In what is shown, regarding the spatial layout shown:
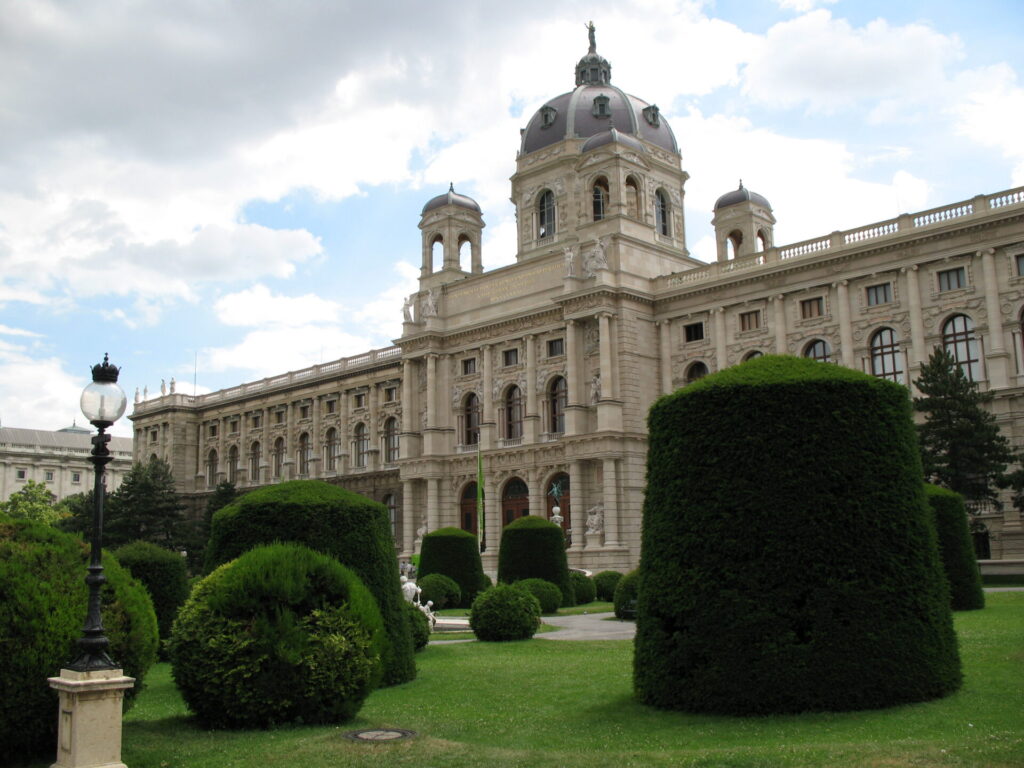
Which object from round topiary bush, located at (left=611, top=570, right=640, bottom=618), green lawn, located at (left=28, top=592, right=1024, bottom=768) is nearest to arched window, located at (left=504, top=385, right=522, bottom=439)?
round topiary bush, located at (left=611, top=570, right=640, bottom=618)

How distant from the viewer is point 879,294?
4653cm

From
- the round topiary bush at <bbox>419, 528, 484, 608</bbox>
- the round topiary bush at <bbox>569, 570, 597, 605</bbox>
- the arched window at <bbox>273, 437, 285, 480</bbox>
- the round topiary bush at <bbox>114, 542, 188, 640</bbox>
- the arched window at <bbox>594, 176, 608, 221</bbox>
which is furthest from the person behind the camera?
the arched window at <bbox>273, 437, 285, 480</bbox>

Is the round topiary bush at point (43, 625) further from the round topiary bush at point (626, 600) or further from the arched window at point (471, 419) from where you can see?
the arched window at point (471, 419)

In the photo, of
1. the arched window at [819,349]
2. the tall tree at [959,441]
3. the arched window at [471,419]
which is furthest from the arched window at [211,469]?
the tall tree at [959,441]

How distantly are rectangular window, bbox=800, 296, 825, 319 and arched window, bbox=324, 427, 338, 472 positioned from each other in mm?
38902

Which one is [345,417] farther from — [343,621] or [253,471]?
[343,621]

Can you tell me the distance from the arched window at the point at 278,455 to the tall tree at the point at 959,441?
5382cm

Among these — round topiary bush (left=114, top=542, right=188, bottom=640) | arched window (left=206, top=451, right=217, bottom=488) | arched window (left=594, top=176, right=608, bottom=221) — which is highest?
arched window (left=594, top=176, right=608, bottom=221)

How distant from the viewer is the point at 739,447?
41.8ft

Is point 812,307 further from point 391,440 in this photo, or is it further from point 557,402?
point 391,440

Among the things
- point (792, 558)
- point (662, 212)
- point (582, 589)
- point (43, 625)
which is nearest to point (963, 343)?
point (582, 589)

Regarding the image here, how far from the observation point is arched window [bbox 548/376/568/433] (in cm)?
5556

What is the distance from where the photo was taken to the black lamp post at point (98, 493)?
10383 mm

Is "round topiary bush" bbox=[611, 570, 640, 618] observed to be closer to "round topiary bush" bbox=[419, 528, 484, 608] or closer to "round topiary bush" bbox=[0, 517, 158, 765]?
"round topiary bush" bbox=[419, 528, 484, 608]
